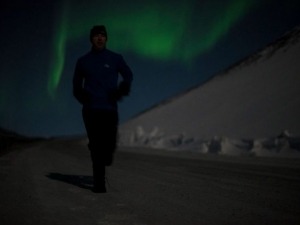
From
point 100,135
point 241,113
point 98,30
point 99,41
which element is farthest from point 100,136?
point 241,113

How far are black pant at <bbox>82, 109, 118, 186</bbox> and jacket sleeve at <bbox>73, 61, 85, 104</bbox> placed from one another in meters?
0.20

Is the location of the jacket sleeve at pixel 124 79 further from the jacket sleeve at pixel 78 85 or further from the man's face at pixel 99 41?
the jacket sleeve at pixel 78 85

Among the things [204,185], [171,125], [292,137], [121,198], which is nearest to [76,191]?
[121,198]

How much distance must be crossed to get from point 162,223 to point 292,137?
55.8 feet

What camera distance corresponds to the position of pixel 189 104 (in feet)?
211

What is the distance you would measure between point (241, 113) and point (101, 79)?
4001 centimetres

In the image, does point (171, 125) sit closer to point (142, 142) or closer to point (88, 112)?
point (142, 142)

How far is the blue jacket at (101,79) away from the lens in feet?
17.3

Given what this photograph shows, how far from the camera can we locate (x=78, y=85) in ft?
17.6

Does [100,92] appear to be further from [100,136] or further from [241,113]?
[241,113]

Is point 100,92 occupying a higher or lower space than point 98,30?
lower

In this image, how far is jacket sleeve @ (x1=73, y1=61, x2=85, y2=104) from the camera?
5.32 m

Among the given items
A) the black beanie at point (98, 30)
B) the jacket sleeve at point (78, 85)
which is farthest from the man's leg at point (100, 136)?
the black beanie at point (98, 30)

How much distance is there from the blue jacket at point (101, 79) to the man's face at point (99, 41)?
73 mm
